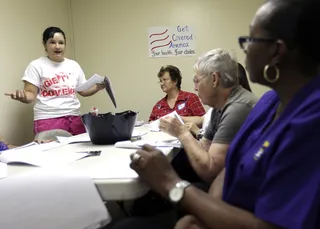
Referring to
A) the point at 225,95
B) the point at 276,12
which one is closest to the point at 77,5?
the point at 225,95

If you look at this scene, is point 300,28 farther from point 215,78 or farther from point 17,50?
point 17,50

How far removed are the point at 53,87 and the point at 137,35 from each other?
130 centimetres

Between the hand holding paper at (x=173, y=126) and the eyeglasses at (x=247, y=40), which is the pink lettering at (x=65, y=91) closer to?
the hand holding paper at (x=173, y=126)

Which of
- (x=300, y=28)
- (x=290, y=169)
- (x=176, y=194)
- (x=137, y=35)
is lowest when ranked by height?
(x=176, y=194)

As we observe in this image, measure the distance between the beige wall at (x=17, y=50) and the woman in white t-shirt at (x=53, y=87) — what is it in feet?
0.65

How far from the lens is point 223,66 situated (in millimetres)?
1462

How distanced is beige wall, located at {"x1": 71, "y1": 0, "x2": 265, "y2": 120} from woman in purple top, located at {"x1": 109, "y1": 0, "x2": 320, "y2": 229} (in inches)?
110

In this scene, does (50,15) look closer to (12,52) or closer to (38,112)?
(12,52)

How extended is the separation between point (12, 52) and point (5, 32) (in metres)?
0.16

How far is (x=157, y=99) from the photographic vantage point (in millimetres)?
3725

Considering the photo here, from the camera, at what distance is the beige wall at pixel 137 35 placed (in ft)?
11.8

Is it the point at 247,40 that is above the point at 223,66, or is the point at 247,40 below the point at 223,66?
above

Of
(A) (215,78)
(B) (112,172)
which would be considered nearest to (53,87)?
(A) (215,78)

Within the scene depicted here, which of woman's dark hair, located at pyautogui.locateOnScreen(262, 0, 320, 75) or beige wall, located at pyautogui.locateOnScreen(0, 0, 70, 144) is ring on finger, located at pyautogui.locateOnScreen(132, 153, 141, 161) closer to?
woman's dark hair, located at pyautogui.locateOnScreen(262, 0, 320, 75)
